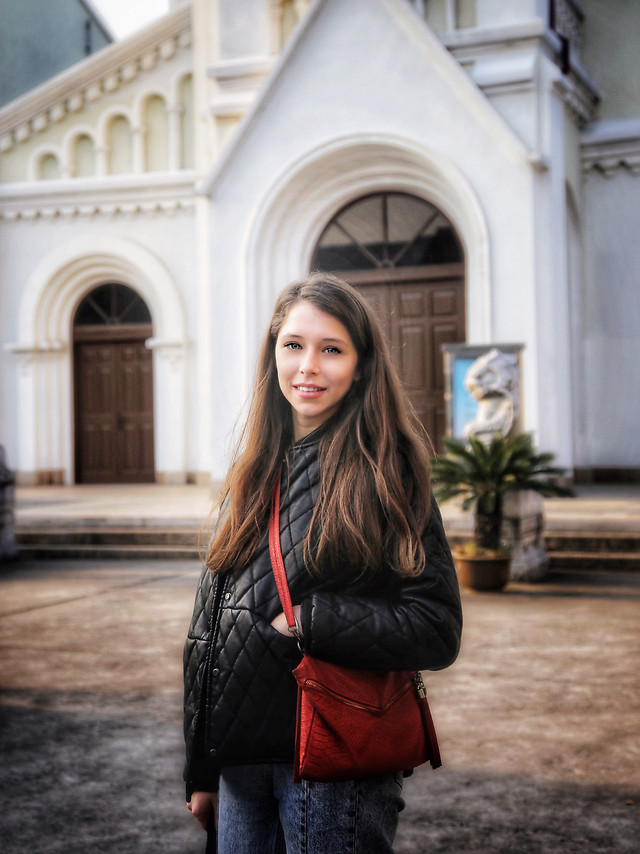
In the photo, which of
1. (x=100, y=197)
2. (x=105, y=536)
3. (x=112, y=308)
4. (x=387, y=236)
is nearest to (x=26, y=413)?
(x=112, y=308)

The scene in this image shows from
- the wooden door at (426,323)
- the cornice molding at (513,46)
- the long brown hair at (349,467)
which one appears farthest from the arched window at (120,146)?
the long brown hair at (349,467)

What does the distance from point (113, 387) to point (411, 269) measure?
6.44 m

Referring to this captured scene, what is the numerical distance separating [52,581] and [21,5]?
1708 cm

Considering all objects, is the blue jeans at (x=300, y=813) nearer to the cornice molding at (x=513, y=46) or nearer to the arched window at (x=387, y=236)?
the cornice molding at (x=513, y=46)

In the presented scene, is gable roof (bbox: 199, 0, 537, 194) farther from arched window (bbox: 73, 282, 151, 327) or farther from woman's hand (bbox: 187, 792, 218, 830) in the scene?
woman's hand (bbox: 187, 792, 218, 830)

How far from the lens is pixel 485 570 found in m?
8.07

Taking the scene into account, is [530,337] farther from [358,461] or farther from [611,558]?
[358,461]

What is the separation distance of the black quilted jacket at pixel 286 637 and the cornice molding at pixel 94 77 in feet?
56.0

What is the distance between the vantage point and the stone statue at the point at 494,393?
374 inches

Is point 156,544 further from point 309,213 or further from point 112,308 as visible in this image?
point 112,308

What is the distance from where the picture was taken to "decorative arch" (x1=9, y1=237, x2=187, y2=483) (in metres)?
17.0

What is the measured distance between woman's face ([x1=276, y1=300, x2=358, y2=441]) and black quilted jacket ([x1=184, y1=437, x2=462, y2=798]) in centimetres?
9

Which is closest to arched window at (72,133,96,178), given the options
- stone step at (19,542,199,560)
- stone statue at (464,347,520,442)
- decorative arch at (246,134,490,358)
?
decorative arch at (246,134,490,358)

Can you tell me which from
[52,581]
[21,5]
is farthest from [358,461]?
[21,5]
